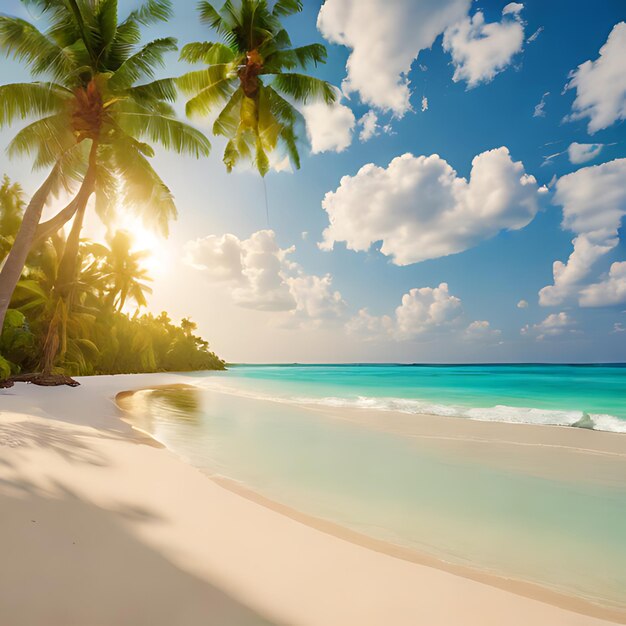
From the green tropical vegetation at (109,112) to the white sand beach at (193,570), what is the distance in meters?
9.18

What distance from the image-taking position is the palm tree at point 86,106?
9969mm

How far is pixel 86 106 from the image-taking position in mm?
10516

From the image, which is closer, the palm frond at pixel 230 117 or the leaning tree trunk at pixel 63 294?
the leaning tree trunk at pixel 63 294

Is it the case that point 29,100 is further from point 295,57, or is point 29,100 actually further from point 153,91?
point 295,57

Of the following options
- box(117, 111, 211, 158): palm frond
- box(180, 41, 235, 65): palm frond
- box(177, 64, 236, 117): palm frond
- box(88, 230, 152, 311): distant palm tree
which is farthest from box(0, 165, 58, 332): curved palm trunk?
box(88, 230, 152, 311): distant palm tree

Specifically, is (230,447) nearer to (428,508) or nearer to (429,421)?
(428,508)

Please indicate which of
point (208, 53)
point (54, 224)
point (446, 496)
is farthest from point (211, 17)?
point (446, 496)

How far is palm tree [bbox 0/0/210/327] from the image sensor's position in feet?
32.7

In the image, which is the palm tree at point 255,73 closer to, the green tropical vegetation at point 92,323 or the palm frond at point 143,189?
the palm frond at point 143,189

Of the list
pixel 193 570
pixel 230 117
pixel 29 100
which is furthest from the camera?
pixel 230 117

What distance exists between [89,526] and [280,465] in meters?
2.78

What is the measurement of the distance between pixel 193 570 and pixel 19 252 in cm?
1068

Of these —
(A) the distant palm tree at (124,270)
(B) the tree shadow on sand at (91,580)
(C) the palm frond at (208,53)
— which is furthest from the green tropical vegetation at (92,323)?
(B) the tree shadow on sand at (91,580)

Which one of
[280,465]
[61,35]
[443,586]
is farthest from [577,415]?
[61,35]
